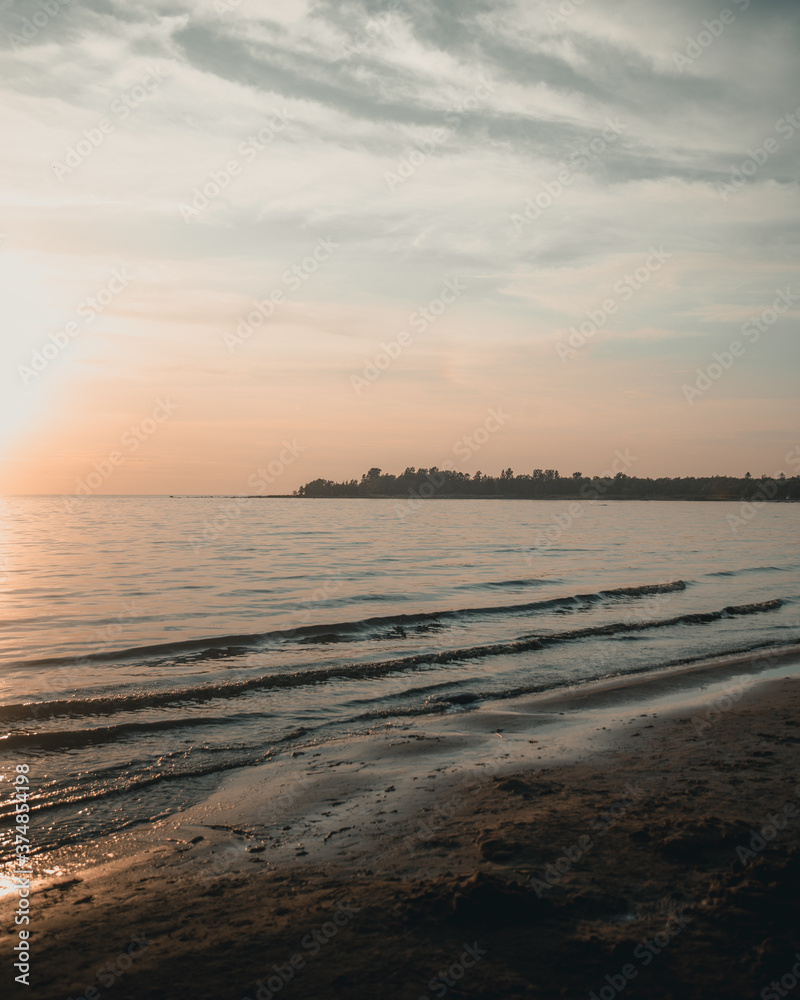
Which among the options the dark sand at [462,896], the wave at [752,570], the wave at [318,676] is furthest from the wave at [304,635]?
the wave at [752,570]

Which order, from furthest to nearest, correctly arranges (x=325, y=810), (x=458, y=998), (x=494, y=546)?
1. (x=494, y=546)
2. (x=325, y=810)
3. (x=458, y=998)

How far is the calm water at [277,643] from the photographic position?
828cm

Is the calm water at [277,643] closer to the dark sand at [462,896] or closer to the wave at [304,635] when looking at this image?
the wave at [304,635]

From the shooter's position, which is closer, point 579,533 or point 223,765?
point 223,765

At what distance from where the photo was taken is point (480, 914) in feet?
13.6

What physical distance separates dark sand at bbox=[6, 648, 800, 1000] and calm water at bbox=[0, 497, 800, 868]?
5.43 feet

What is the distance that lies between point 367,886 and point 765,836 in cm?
302

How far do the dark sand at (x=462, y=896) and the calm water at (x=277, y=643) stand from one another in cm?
166

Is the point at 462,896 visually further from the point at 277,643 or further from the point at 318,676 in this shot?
the point at 277,643

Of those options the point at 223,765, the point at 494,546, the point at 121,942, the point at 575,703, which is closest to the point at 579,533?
the point at 494,546

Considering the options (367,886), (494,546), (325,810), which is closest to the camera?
(367,886)

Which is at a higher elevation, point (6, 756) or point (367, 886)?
point (367, 886)

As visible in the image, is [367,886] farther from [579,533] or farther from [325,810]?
[579,533]

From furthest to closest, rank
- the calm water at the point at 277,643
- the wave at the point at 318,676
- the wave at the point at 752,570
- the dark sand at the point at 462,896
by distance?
1. the wave at the point at 752,570
2. the wave at the point at 318,676
3. the calm water at the point at 277,643
4. the dark sand at the point at 462,896
